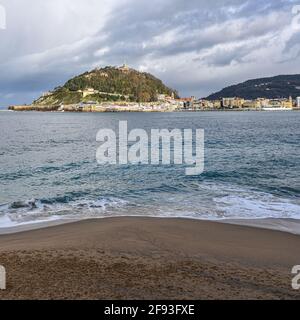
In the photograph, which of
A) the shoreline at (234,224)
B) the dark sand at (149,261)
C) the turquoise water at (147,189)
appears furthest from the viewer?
the turquoise water at (147,189)

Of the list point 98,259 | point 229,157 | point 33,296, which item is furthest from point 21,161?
point 33,296

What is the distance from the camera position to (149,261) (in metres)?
9.30

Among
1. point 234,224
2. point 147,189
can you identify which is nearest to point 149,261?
point 234,224

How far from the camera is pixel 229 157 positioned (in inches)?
1336

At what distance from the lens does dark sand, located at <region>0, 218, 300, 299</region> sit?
7.29 meters

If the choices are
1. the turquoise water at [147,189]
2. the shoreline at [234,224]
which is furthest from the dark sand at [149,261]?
the turquoise water at [147,189]

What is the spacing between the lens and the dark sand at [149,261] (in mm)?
7285

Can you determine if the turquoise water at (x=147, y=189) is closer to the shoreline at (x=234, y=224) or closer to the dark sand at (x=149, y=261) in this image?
the shoreline at (x=234, y=224)

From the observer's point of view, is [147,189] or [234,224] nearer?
[234,224]

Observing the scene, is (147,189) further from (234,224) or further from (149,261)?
(149,261)

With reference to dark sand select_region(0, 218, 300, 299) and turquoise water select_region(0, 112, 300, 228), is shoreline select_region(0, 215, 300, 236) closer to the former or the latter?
dark sand select_region(0, 218, 300, 299)
